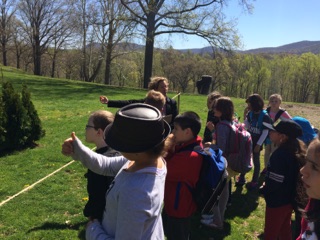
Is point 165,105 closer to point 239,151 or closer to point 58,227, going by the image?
point 239,151

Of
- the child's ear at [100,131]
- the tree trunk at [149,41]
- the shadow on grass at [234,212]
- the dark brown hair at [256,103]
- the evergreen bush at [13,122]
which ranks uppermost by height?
the tree trunk at [149,41]

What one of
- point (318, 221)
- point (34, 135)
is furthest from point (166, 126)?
point (34, 135)

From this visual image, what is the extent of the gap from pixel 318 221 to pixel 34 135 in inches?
312

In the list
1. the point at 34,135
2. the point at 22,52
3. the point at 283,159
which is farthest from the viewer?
the point at 22,52

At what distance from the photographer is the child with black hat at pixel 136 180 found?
1666mm

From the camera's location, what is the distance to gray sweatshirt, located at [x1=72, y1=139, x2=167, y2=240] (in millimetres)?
1658

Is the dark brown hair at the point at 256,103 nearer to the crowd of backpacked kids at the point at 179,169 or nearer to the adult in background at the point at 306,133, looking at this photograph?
the crowd of backpacked kids at the point at 179,169

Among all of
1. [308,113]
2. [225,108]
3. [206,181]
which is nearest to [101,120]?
[206,181]

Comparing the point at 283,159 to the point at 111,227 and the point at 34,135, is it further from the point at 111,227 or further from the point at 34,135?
the point at 34,135

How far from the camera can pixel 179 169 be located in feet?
11.1

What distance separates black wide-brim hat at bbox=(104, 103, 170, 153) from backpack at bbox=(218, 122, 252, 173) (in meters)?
3.30

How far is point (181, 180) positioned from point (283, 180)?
4.09 feet

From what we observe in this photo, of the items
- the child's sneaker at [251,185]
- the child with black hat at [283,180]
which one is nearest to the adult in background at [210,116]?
the child's sneaker at [251,185]

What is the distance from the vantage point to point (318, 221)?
1.96m
